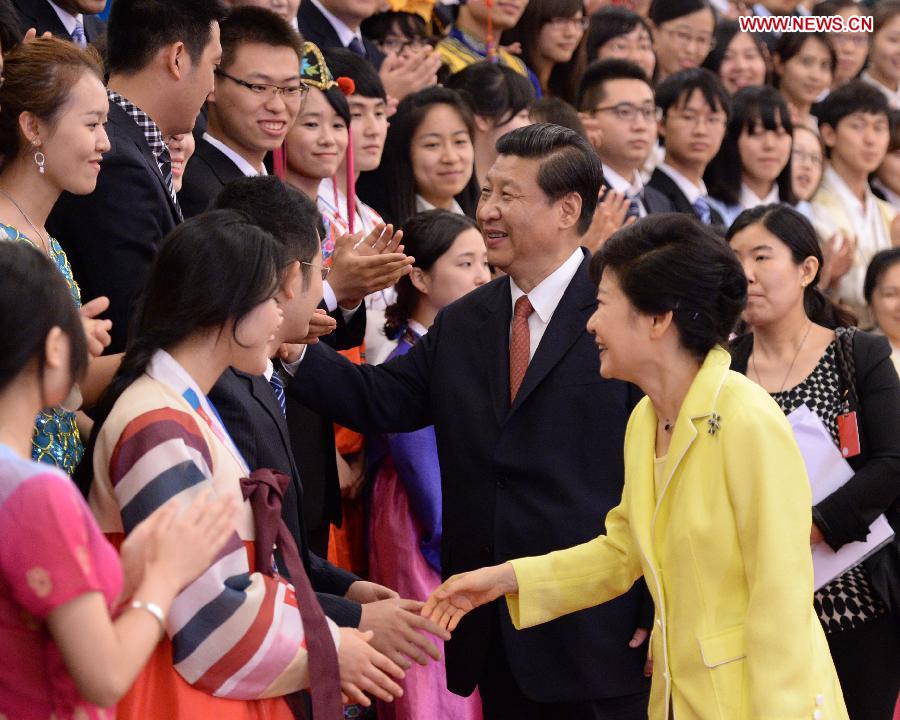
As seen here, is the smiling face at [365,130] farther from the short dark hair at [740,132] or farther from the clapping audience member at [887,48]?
the clapping audience member at [887,48]

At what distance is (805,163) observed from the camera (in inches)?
249

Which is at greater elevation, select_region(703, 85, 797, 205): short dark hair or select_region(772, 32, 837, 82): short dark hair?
select_region(772, 32, 837, 82): short dark hair

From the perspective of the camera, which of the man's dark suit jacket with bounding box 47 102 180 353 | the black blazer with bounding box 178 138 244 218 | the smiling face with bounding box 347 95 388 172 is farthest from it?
the smiling face with bounding box 347 95 388 172

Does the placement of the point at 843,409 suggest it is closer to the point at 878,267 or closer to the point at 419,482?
the point at 419,482

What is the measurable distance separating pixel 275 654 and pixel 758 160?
4465mm

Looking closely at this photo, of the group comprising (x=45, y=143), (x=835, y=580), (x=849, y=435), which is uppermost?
(x=45, y=143)

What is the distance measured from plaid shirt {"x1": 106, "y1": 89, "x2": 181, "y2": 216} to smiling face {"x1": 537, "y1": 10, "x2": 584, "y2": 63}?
360cm

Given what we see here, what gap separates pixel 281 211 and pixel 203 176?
1.11 metres

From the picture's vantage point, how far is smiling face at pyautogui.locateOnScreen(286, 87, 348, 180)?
414 cm

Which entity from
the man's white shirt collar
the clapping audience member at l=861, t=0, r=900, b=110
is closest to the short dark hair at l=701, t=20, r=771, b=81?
the clapping audience member at l=861, t=0, r=900, b=110

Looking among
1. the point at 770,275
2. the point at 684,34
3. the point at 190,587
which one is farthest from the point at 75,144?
the point at 684,34

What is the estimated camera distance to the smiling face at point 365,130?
15.0 feet

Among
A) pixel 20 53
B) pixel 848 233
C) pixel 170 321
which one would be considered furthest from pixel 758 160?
pixel 170 321

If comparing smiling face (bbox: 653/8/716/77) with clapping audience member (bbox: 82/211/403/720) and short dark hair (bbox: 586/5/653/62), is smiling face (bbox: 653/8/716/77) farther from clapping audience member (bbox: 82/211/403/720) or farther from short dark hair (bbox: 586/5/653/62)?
clapping audience member (bbox: 82/211/403/720)
